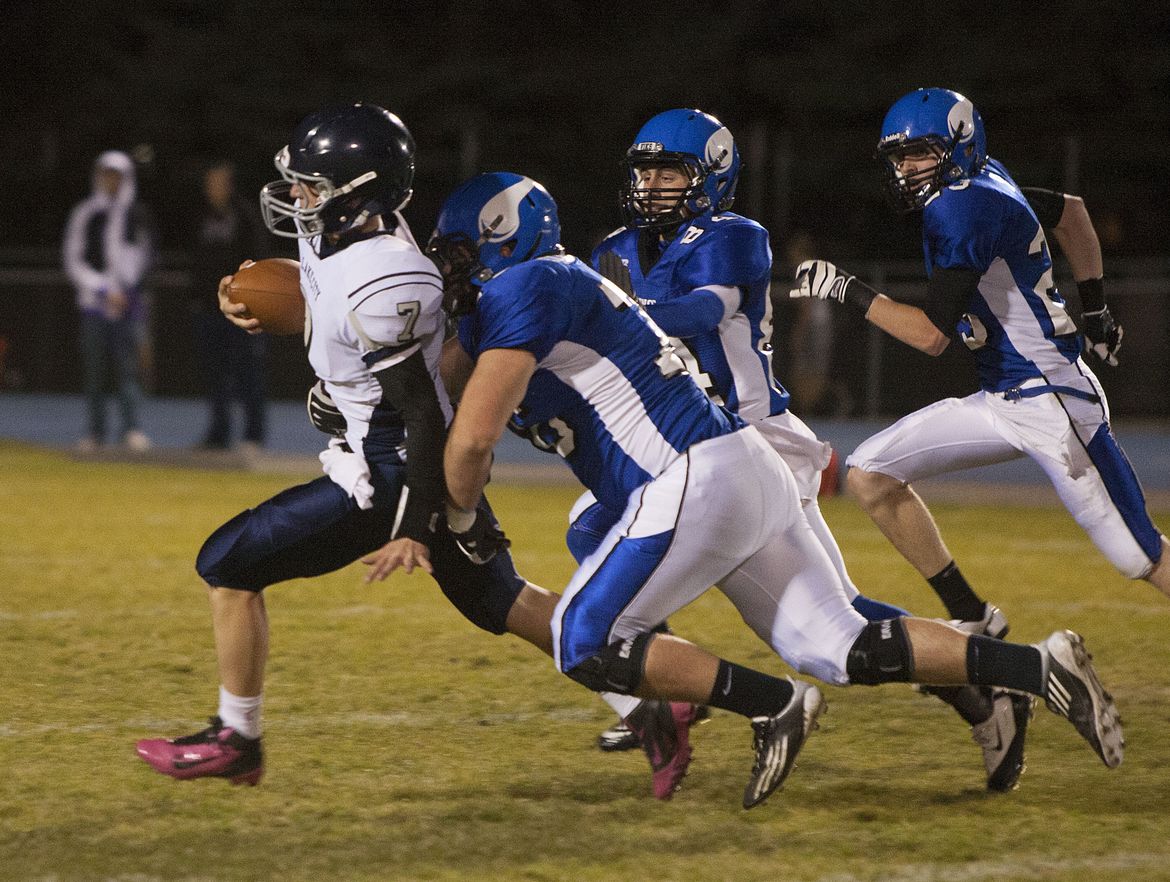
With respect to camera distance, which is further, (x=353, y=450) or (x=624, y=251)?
(x=624, y=251)

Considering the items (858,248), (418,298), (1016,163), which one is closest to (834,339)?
(858,248)

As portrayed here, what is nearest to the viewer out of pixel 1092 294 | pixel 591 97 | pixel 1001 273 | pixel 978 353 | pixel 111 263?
pixel 1001 273

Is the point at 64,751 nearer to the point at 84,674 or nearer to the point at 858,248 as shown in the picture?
the point at 84,674

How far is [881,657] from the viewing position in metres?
4.15

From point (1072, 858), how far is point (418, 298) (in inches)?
72.6

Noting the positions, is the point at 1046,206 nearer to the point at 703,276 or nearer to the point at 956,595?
the point at 956,595

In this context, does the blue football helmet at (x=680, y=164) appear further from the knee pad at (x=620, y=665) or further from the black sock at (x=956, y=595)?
the knee pad at (x=620, y=665)

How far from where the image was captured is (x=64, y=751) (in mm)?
4590

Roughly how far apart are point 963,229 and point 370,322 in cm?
194

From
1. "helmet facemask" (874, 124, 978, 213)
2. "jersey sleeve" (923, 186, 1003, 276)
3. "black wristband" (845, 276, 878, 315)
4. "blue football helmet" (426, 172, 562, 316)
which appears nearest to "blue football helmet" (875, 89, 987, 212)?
"helmet facemask" (874, 124, 978, 213)

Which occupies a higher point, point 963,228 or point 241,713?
point 963,228


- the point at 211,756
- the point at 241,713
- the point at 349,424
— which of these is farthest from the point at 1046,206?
the point at 211,756

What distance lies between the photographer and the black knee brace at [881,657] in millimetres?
4148

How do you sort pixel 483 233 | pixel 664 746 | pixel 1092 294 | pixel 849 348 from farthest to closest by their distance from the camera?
pixel 849 348 < pixel 1092 294 < pixel 664 746 < pixel 483 233
